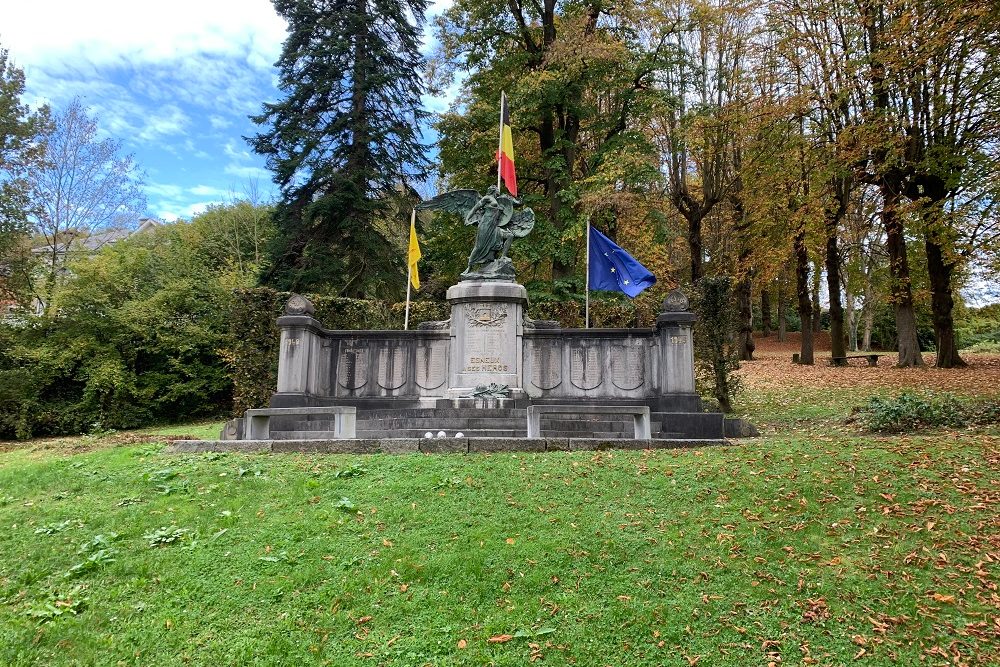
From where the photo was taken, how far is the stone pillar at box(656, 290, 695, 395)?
11.7 metres

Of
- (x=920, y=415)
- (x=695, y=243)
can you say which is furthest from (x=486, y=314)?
(x=695, y=243)

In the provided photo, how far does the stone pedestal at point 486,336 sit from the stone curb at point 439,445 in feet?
11.9

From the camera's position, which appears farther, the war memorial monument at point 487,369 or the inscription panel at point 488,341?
the inscription panel at point 488,341

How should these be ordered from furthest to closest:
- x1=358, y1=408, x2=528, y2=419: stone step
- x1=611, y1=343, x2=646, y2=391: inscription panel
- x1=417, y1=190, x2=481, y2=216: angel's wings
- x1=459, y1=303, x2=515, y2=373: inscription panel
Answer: x1=417, y1=190, x2=481, y2=216: angel's wings < x1=459, y1=303, x2=515, y2=373: inscription panel < x1=611, y1=343, x2=646, y2=391: inscription panel < x1=358, y1=408, x2=528, y2=419: stone step

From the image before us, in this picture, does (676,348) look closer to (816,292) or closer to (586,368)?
(586,368)

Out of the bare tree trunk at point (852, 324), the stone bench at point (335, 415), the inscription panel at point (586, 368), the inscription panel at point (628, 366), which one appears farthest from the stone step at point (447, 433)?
the bare tree trunk at point (852, 324)

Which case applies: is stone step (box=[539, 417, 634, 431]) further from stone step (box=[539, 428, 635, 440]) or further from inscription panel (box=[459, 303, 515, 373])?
inscription panel (box=[459, 303, 515, 373])

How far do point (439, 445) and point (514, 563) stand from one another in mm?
3853

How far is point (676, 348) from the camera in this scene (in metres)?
11.8

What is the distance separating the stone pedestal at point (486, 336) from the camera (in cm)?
1268

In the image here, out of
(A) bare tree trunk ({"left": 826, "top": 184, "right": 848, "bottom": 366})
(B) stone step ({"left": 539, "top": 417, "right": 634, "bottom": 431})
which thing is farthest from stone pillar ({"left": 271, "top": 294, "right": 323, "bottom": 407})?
(A) bare tree trunk ({"left": 826, "top": 184, "right": 848, "bottom": 366})

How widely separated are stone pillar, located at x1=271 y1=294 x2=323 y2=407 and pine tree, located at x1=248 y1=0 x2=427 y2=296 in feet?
35.3

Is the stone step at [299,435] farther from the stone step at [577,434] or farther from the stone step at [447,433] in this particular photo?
the stone step at [577,434]

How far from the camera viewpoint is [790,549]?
532 cm
